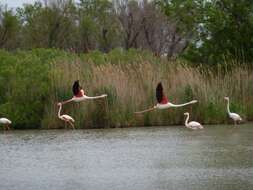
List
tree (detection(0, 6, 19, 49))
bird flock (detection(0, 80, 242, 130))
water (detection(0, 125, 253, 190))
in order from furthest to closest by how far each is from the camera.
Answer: tree (detection(0, 6, 19, 49)) → bird flock (detection(0, 80, 242, 130)) → water (detection(0, 125, 253, 190))

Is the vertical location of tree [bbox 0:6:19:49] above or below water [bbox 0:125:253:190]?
above

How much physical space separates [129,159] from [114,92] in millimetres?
6284

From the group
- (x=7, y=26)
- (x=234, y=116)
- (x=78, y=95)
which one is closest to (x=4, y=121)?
(x=78, y=95)

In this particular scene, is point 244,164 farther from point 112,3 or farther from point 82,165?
point 112,3

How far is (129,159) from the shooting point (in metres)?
13.0

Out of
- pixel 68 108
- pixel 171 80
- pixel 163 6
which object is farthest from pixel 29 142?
pixel 163 6

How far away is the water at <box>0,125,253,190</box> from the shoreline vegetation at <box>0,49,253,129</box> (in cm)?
89

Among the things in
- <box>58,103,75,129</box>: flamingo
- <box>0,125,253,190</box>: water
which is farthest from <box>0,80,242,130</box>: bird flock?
<box>0,125,253,190</box>: water

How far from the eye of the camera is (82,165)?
12500 mm

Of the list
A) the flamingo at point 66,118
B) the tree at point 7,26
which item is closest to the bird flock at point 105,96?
→ the flamingo at point 66,118

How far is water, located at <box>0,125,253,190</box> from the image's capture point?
35.0 feet

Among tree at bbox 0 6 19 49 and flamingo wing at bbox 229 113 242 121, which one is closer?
flamingo wing at bbox 229 113 242 121

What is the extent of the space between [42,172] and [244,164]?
3.08m

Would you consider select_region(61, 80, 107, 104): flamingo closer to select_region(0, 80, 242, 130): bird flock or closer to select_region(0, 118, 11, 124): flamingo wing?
select_region(0, 80, 242, 130): bird flock
